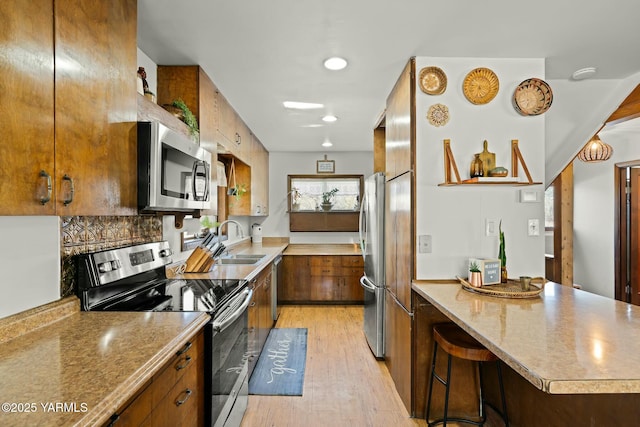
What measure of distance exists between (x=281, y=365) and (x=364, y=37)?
8.50ft

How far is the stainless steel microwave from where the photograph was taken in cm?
153

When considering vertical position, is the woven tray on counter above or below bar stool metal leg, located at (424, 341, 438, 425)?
above

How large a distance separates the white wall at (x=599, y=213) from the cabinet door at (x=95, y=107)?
5059 millimetres

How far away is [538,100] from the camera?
2.19 meters

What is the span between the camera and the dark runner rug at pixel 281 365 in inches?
101

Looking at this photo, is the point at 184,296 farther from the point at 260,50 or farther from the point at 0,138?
the point at 260,50

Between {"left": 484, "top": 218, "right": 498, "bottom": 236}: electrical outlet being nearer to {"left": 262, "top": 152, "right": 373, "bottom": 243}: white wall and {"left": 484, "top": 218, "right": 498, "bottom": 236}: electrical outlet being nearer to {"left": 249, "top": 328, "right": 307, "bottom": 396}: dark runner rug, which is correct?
{"left": 249, "top": 328, "right": 307, "bottom": 396}: dark runner rug

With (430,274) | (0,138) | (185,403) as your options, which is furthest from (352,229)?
(0,138)

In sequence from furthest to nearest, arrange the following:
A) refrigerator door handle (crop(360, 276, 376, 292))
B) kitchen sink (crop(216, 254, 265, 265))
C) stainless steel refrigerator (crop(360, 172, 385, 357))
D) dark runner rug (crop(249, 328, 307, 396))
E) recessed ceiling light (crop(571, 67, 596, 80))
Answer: kitchen sink (crop(216, 254, 265, 265)) < refrigerator door handle (crop(360, 276, 376, 292)) < stainless steel refrigerator (crop(360, 172, 385, 357)) < dark runner rug (crop(249, 328, 307, 396)) < recessed ceiling light (crop(571, 67, 596, 80))

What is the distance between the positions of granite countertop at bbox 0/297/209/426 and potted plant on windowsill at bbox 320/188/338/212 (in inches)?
161

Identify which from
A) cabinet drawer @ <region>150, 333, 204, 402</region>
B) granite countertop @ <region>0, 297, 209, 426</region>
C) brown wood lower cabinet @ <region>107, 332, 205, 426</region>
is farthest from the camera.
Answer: cabinet drawer @ <region>150, 333, 204, 402</region>

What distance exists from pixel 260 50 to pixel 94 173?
1288 mm

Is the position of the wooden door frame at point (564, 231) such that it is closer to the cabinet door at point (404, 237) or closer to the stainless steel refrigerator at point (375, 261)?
the stainless steel refrigerator at point (375, 261)

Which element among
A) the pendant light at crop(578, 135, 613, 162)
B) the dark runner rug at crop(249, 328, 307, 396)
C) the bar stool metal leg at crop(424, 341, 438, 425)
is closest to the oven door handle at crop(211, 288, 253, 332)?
the dark runner rug at crop(249, 328, 307, 396)
